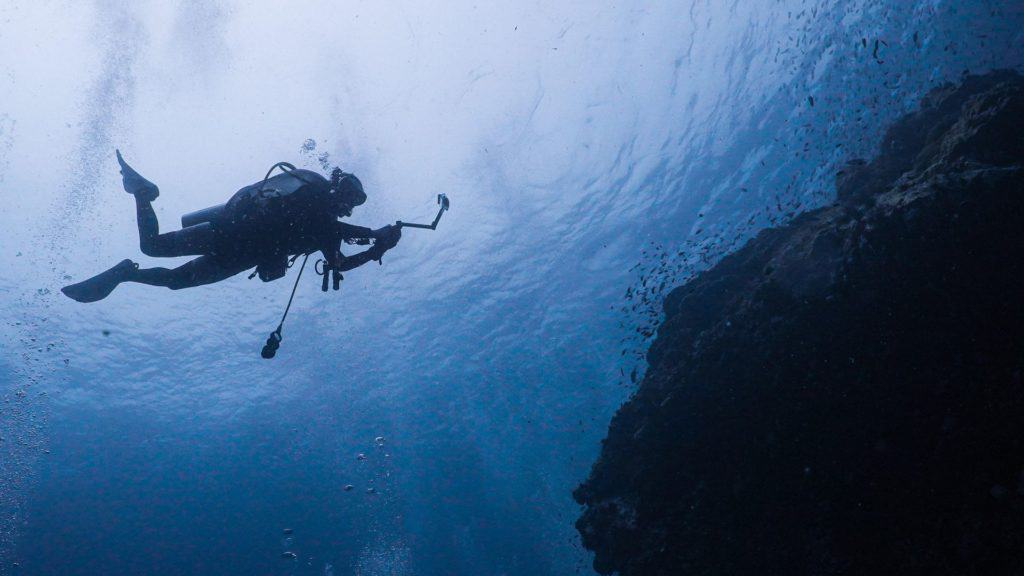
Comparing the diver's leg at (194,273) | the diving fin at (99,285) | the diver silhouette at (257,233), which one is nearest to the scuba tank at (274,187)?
the diver silhouette at (257,233)

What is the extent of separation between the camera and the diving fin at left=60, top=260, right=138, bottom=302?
17.8 feet

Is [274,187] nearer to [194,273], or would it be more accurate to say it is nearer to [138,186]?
[194,273]

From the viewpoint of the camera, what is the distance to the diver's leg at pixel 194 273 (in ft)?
17.8

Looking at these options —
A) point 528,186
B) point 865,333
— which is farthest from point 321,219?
point 528,186

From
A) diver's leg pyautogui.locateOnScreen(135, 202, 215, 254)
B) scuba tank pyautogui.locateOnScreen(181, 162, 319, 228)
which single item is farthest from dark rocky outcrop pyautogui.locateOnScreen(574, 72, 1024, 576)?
diver's leg pyautogui.locateOnScreen(135, 202, 215, 254)

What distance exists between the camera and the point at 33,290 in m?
21.5

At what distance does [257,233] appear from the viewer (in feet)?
16.9

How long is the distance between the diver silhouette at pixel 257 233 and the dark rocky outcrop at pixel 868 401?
18.6ft

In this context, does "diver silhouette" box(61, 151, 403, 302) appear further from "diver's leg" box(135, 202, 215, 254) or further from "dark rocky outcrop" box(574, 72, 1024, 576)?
"dark rocky outcrop" box(574, 72, 1024, 576)

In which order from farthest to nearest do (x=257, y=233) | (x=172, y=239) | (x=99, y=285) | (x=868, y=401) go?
(x=868, y=401)
(x=99, y=285)
(x=172, y=239)
(x=257, y=233)

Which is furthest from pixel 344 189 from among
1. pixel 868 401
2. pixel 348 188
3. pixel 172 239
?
pixel 868 401

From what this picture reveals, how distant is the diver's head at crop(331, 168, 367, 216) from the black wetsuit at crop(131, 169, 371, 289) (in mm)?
91

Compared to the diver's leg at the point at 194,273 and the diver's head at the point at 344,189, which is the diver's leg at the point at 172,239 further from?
the diver's head at the point at 344,189

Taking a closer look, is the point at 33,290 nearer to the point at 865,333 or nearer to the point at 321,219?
the point at 321,219
